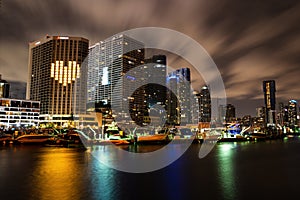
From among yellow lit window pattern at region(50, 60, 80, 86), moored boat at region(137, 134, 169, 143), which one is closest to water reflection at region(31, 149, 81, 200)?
moored boat at region(137, 134, 169, 143)

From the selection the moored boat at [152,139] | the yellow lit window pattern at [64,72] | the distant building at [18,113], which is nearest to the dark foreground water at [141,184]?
the moored boat at [152,139]

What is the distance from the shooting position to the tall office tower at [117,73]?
155 m

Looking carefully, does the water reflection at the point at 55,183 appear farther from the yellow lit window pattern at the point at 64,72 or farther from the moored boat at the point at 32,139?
the yellow lit window pattern at the point at 64,72

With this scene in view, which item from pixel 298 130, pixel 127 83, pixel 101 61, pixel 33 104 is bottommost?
pixel 298 130

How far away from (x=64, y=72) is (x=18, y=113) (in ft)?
132

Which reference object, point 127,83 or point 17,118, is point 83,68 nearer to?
point 127,83

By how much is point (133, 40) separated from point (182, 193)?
6377 inches

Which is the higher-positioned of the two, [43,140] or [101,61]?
[101,61]

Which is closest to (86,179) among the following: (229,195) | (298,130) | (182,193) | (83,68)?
(182,193)

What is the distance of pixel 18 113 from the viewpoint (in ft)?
344

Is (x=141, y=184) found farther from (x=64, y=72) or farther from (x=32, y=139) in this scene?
(x=64, y=72)

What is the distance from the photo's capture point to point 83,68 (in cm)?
14362

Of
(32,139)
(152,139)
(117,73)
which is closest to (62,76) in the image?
(117,73)

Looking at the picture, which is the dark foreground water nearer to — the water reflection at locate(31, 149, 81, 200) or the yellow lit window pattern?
the water reflection at locate(31, 149, 81, 200)
